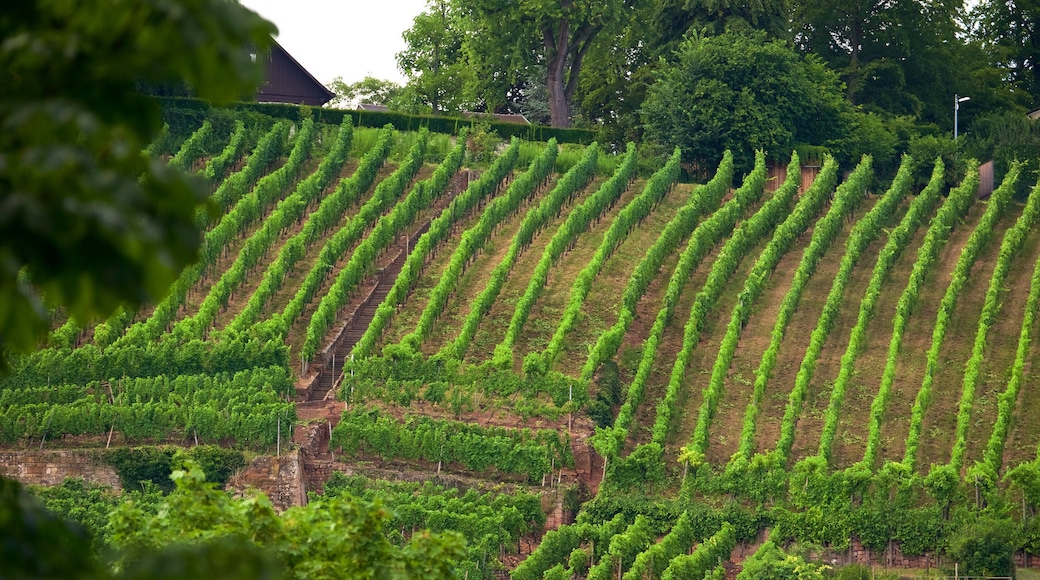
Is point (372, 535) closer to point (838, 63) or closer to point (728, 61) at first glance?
point (728, 61)

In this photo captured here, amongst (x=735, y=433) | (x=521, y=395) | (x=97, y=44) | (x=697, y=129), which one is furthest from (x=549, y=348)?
(x=97, y=44)

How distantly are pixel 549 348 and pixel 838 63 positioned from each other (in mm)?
25112

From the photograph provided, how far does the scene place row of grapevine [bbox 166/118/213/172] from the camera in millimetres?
50469

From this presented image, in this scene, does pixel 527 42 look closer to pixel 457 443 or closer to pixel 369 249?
pixel 369 249

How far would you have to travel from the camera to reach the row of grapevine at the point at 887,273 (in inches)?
1409

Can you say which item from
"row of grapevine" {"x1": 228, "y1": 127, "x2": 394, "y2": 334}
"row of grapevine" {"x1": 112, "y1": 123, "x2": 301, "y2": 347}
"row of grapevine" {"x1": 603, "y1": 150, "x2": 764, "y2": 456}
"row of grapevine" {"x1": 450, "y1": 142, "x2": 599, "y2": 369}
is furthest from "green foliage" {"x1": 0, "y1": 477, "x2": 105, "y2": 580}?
"row of grapevine" {"x1": 228, "y1": 127, "x2": 394, "y2": 334}

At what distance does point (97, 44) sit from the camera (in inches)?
219

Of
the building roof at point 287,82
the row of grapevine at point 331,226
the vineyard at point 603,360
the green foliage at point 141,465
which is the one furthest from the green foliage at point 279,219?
the building roof at point 287,82

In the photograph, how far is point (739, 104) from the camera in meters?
52.0

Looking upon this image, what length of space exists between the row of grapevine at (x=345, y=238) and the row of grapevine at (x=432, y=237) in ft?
4.76

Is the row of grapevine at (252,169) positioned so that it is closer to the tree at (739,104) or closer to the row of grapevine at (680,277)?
the tree at (739,104)

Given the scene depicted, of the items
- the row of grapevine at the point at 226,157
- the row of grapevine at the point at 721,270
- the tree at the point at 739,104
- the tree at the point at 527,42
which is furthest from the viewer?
the tree at the point at 527,42

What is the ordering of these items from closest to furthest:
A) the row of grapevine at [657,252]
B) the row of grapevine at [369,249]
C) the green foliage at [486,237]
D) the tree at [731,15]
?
the row of grapevine at [657,252]
the green foliage at [486,237]
the row of grapevine at [369,249]
the tree at [731,15]

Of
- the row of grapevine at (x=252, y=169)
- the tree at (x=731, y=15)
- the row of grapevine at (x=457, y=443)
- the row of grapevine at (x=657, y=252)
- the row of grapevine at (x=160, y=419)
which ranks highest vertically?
the tree at (x=731, y=15)
